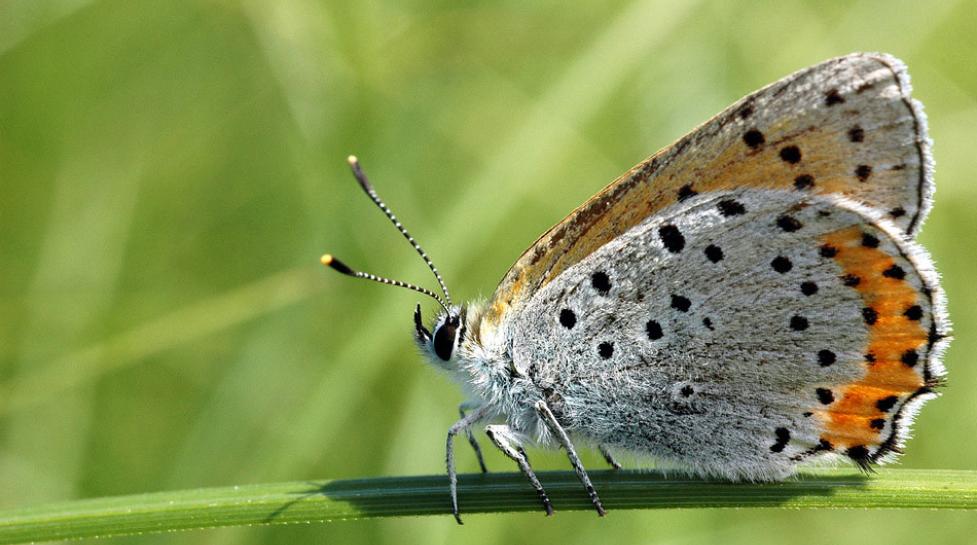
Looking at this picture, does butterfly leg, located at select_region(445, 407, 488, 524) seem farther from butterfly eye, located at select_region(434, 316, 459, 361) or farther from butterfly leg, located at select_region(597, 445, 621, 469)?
butterfly leg, located at select_region(597, 445, 621, 469)

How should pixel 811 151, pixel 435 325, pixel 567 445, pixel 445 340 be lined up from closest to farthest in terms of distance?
pixel 811 151 < pixel 567 445 < pixel 445 340 < pixel 435 325

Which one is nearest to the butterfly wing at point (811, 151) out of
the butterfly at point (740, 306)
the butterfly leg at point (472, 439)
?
the butterfly at point (740, 306)

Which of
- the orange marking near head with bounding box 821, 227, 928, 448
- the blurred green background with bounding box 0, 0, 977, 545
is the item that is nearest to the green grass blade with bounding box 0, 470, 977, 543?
the orange marking near head with bounding box 821, 227, 928, 448

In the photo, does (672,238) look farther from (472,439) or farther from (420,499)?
(420,499)

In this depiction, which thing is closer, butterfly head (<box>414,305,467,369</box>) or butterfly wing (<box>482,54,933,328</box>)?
butterfly wing (<box>482,54,933,328</box>)

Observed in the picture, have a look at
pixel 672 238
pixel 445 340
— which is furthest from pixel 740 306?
pixel 445 340
